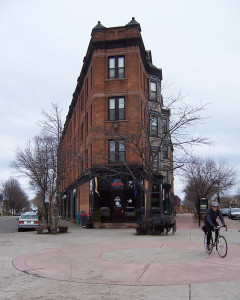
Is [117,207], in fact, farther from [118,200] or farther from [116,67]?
[116,67]

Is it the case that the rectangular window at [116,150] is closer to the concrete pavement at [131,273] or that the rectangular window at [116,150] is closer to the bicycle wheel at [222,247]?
the concrete pavement at [131,273]

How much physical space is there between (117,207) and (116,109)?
24.8 feet

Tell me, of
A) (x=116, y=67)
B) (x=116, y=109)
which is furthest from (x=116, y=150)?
(x=116, y=67)

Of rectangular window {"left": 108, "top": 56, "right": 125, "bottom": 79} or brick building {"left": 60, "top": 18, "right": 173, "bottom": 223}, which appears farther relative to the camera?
rectangular window {"left": 108, "top": 56, "right": 125, "bottom": 79}

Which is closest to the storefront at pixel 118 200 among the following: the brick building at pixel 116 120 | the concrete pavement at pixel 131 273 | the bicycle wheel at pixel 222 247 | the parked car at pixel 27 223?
the brick building at pixel 116 120

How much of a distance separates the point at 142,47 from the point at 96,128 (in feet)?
26.6

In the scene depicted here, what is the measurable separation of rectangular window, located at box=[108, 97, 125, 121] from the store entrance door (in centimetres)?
599

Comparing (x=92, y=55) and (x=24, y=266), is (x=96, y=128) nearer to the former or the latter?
(x=92, y=55)

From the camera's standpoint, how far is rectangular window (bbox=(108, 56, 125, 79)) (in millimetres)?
27656

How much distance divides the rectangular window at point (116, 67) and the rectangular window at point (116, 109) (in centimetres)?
198

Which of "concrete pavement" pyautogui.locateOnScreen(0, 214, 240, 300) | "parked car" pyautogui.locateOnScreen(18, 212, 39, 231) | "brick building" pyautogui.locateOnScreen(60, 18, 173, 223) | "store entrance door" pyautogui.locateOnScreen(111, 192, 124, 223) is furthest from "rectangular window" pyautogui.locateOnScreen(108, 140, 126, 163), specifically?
"concrete pavement" pyautogui.locateOnScreen(0, 214, 240, 300)

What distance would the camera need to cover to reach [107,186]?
86.7 feet

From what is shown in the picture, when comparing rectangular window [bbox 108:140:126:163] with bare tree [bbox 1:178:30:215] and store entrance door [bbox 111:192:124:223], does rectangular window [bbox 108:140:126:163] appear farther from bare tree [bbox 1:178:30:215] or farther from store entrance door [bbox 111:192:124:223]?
bare tree [bbox 1:178:30:215]

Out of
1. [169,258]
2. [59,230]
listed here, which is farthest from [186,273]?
[59,230]
